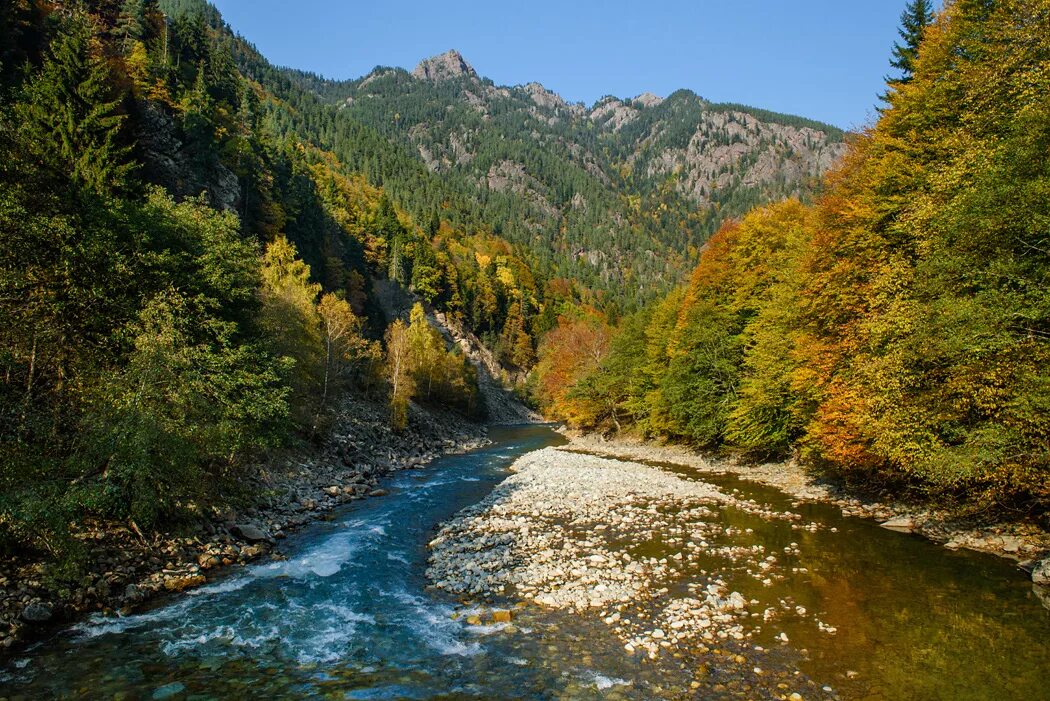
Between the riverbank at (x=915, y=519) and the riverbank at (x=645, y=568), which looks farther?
the riverbank at (x=915, y=519)

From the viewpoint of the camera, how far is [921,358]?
15.3 metres

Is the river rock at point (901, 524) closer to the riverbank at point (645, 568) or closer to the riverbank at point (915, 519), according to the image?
the riverbank at point (915, 519)

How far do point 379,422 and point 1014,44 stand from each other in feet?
153

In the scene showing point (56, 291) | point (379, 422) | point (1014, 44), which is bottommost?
point (379, 422)

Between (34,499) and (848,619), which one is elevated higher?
(34,499)

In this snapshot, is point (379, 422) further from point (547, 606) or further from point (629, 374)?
point (547, 606)

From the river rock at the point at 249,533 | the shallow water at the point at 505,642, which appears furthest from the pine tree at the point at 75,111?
the shallow water at the point at 505,642

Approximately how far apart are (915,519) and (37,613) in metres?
25.2

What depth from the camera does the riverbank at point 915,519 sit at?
14156mm

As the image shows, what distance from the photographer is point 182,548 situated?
15086 millimetres

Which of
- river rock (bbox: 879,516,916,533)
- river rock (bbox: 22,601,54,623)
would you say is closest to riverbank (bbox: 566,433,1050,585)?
river rock (bbox: 879,516,916,533)

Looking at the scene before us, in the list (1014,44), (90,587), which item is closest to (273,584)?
(90,587)

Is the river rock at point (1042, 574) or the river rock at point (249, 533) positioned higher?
the river rock at point (1042, 574)

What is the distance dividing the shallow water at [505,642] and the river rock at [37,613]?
2.19ft
